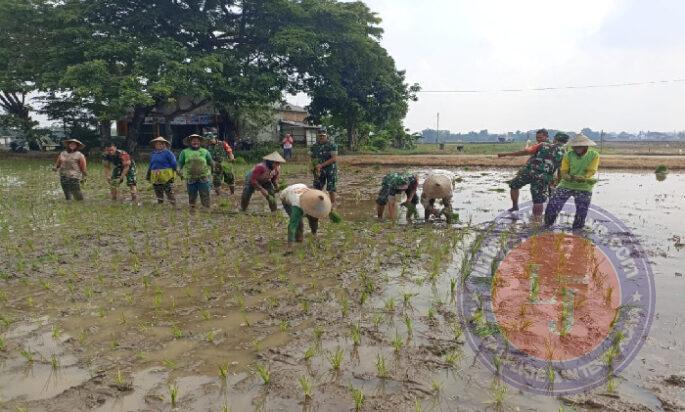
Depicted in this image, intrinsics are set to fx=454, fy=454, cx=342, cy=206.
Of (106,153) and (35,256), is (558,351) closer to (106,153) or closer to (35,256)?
(35,256)

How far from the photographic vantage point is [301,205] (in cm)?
583

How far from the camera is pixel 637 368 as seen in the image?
10.1 ft

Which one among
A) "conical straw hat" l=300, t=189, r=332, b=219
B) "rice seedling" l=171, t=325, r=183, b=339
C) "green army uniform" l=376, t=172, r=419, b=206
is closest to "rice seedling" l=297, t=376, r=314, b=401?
"rice seedling" l=171, t=325, r=183, b=339

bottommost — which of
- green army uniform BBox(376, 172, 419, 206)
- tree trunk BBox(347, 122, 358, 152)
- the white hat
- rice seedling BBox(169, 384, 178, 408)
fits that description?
rice seedling BBox(169, 384, 178, 408)

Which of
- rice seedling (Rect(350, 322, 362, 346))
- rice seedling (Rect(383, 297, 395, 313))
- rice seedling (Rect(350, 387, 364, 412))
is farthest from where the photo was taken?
rice seedling (Rect(383, 297, 395, 313))

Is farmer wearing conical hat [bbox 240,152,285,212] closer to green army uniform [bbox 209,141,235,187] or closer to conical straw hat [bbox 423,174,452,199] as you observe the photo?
conical straw hat [bbox 423,174,452,199]

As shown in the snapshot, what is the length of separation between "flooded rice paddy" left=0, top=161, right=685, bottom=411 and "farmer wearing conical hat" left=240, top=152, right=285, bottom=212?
3.09ft

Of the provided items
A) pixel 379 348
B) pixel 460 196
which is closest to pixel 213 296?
pixel 379 348

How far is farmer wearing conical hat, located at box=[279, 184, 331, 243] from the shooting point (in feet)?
18.8

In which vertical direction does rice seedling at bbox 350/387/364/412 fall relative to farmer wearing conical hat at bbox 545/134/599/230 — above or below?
below

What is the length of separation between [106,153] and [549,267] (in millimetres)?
9117

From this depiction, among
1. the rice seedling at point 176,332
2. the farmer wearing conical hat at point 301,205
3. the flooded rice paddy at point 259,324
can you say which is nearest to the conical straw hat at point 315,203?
the farmer wearing conical hat at point 301,205

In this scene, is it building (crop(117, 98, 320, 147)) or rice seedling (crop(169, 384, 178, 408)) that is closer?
rice seedling (crop(169, 384, 178, 408))

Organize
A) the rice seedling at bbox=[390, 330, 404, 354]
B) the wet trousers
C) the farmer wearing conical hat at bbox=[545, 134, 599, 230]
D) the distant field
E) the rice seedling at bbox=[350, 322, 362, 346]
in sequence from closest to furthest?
the rice seedling at bbox=[390, 330, 404, 354]
the rice seedling at bbox=[350, 322, 362, 346]
the farmer wearing conical hat at bbox=[545, 134, 599, 230]
the wet trousers
the distant field
